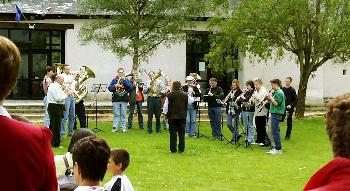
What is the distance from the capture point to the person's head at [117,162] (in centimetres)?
523

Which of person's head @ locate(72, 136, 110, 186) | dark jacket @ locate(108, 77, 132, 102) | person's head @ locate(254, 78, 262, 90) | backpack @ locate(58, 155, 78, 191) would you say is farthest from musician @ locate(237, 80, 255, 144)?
person's head @ locate(72, 136, 110, 186)

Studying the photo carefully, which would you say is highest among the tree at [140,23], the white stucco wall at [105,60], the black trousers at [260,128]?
the tree at [140,23]

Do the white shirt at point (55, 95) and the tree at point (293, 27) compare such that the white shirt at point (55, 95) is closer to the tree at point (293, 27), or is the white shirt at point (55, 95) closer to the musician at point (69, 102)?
the musician at point (69, 102)

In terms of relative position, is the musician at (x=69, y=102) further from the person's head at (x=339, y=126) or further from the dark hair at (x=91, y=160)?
the person's head at (x=339, y=126)

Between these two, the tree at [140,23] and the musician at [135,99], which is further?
the tree at [140,23]

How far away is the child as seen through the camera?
16.6 ft

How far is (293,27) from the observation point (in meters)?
21.0

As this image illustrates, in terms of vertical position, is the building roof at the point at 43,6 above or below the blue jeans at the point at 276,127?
above

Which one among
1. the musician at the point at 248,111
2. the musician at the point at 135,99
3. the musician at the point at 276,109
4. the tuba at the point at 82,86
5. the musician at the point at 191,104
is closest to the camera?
the musician at the point at 276,109

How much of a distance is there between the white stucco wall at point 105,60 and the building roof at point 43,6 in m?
0.55

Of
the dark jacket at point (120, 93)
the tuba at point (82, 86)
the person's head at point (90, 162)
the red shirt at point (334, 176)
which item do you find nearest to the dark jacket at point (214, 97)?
the dark jacket at point (120, 93)

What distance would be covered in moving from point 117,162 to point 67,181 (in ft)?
1.61

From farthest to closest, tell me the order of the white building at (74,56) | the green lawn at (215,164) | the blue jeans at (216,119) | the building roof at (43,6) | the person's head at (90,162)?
the white building at (74,56) < the building roof at (43,6) < the blue jeans at (216,119) < the green lawn at (215,164) < the person's head at (90,162)

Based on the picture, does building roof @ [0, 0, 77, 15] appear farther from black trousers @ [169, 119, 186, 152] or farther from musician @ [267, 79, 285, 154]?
musician @ [267, 79, 285, 154]
